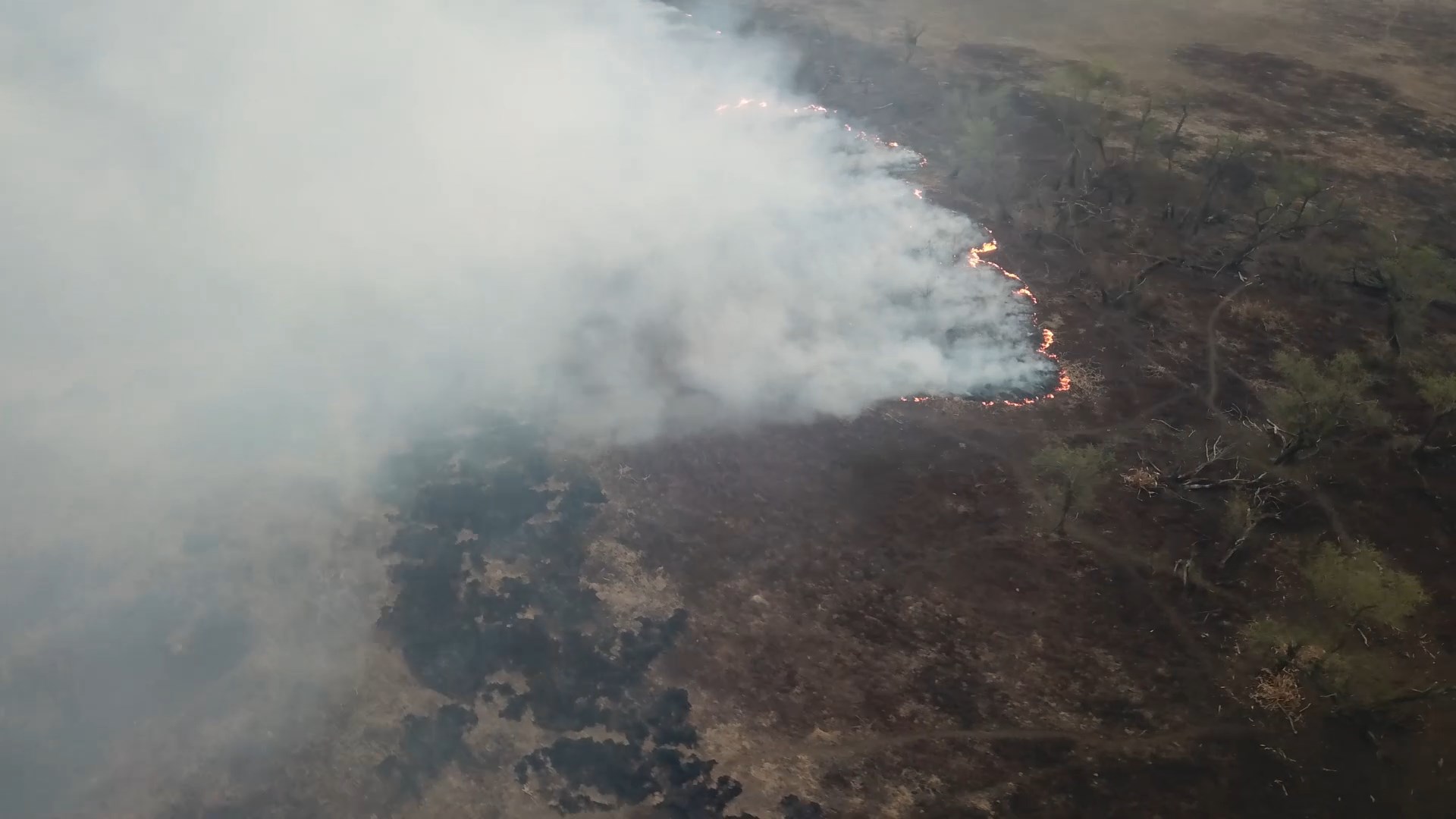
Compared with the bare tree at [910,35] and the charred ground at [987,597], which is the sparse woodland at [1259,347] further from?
the bare tree at [910,35]

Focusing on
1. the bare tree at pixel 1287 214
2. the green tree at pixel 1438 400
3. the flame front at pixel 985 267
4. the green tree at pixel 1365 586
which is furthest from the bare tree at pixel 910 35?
the green tree at pixel 1365 586

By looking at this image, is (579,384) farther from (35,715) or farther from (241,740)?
(35,715)

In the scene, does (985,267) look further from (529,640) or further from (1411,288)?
(529,640)

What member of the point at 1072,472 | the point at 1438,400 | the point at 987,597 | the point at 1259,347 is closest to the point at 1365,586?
the point at 1072,472

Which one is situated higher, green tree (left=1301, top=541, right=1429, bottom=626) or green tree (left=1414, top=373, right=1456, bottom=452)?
green tree (left=1414, top=373, right=1456, bottom=452)

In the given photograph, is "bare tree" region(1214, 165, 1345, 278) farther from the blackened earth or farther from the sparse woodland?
the blackened earth

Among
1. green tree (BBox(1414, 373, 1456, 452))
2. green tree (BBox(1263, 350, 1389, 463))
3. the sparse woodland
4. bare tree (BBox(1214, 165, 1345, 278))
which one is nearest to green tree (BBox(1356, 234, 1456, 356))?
the sparse woodland
